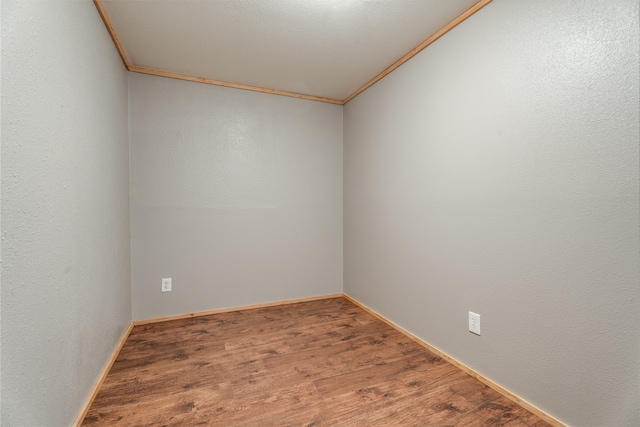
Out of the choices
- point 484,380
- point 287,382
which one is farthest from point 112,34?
point 484,380

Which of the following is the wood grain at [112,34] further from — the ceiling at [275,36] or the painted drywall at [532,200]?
the painted drywall at [532,200]

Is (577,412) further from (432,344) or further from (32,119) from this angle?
(32,119)

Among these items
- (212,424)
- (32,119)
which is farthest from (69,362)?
(32,119)

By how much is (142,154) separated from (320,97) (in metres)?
1.83

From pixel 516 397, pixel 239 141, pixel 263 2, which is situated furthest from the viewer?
pixel 239 141

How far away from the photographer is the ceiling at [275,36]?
1733 mm

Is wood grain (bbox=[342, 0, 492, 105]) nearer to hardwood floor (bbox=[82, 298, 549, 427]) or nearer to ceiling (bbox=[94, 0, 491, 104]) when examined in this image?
ceiling (bbox=[94, 0, 491, 104])

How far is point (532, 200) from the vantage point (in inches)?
57.2

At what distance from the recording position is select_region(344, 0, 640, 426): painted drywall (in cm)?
117

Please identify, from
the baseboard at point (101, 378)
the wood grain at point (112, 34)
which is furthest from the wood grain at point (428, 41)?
the baseboard at point (101, 378)

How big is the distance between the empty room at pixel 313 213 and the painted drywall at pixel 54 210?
0.01 metres

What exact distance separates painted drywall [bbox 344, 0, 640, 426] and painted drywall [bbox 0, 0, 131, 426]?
208cm

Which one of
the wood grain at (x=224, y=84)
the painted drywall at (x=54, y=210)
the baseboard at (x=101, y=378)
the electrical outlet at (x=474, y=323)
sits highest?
the wood grain at (x=224, y=84)

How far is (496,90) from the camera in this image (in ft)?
5.32
